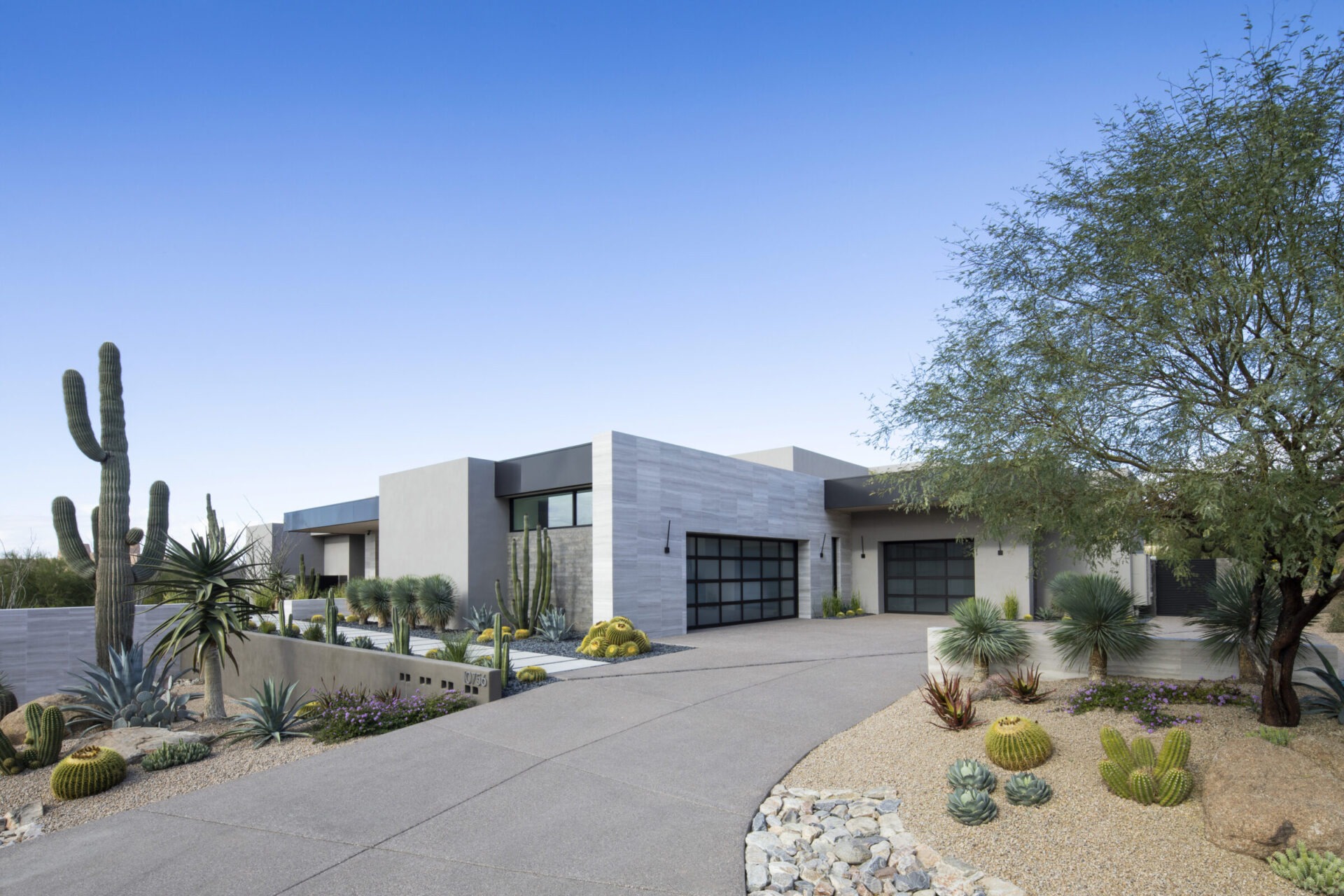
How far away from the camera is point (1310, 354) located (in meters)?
4.69

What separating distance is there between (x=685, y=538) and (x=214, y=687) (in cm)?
923

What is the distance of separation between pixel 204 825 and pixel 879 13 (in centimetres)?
1188

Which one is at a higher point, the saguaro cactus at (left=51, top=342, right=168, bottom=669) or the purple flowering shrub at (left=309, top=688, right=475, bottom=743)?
the saguaro cactus at (left=51, top=342, right=168, bottom=669)

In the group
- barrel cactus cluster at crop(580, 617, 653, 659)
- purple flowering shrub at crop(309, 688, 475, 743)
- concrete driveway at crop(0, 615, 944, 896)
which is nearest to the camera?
concrete driveway at crop(0, 615, 944, 896)

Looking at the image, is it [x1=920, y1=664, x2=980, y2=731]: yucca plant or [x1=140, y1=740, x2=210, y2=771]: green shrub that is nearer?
[x1=920, y1=664, x2=980, y2=731]: yucca plant

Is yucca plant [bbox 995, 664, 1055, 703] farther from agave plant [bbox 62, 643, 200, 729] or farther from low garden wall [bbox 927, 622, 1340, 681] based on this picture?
agave plant [bbox 62, 643, 200, 729]

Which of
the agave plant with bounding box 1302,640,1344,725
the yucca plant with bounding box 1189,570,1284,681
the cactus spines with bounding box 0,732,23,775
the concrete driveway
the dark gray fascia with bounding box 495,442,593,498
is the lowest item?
the cactus spines with bounding box 0,732,23,775

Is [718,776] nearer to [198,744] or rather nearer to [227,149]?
[198,744]

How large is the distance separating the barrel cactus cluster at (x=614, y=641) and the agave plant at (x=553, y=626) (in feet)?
4.90

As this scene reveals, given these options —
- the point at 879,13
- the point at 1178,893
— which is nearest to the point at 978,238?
the point at 879,13

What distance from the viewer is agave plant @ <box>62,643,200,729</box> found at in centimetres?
987

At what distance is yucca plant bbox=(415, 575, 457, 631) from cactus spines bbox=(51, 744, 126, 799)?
987 cm

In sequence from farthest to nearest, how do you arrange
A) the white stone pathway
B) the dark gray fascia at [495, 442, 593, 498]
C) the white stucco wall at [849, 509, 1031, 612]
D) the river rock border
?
the white stucco wall at [849, 509, 1031, 612] → the dark gray fascia at [495, 442, 593, 498] → the white stone pathway → the river rock border

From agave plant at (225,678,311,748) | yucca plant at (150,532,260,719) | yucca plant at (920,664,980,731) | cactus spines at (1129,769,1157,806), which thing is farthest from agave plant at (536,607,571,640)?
cactus spines at (1129,769,1157,806)
